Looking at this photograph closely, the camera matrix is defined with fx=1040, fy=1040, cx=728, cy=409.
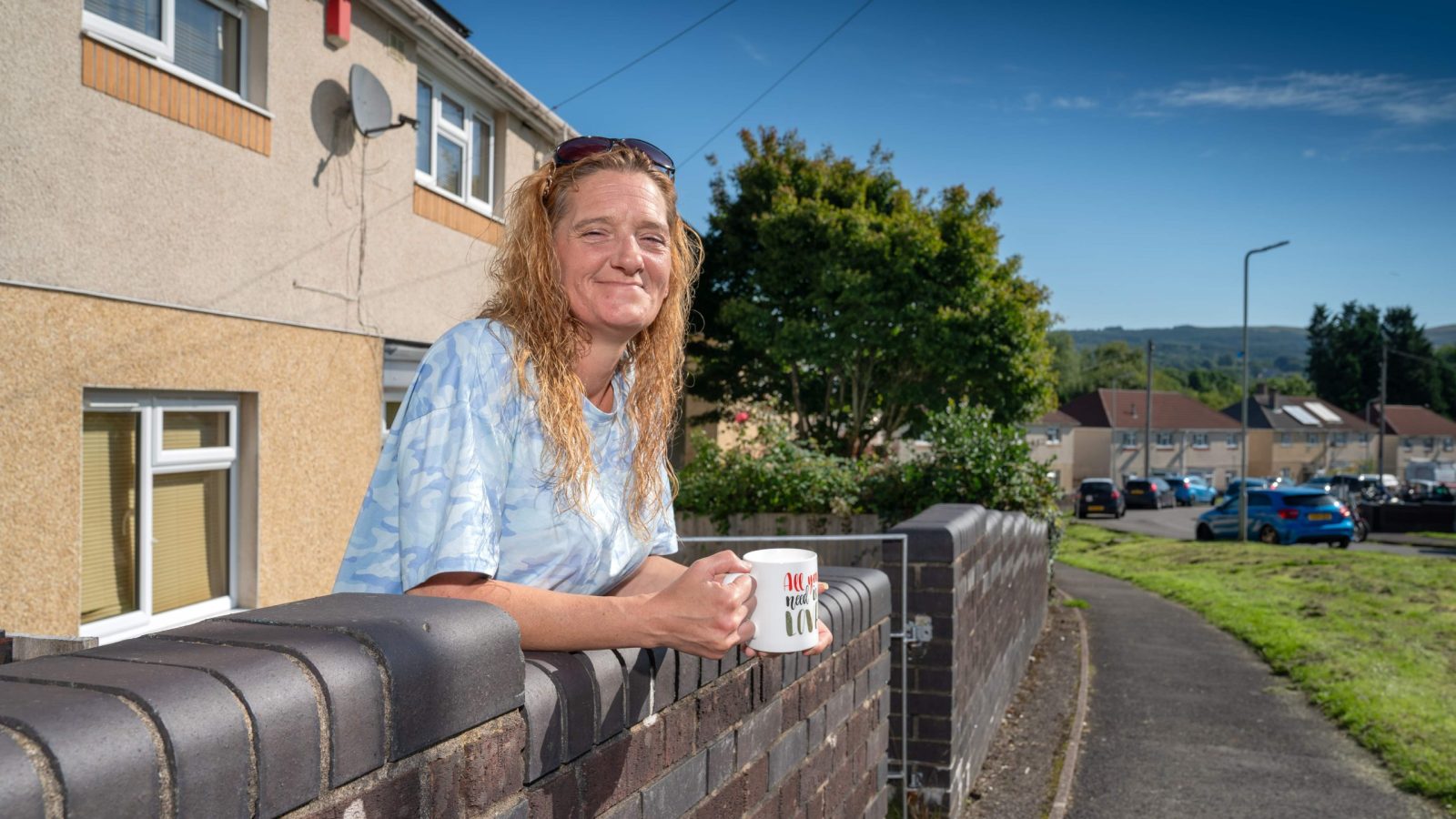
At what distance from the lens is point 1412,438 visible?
8256 centimetres

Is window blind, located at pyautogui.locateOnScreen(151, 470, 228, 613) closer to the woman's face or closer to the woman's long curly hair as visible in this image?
the woman's long curly hair

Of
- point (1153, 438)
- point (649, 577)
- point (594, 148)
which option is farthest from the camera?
point (1153, 438)

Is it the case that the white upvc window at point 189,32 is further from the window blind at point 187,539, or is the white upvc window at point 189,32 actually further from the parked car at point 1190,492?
the parked car at point 1190,492

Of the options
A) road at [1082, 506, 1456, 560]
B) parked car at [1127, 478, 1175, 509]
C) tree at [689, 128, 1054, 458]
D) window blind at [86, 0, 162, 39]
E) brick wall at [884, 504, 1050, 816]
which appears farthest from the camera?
parked car at [1127, 478, 1175, 509]

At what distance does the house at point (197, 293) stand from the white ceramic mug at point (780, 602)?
5418mm

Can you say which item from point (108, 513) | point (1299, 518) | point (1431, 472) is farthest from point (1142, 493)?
point (108, 513)

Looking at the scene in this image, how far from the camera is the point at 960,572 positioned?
5172 millimetres

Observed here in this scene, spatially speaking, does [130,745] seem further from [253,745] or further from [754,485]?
[754,485]

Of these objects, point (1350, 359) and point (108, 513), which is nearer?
point (108, 513)

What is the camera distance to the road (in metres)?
25.5

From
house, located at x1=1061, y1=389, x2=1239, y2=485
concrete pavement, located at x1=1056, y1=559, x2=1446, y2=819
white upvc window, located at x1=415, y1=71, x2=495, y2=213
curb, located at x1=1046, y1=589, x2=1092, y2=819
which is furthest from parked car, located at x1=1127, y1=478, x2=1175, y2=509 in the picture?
white upvc window, located at x1=415, y1=71, x2=495, y2=213

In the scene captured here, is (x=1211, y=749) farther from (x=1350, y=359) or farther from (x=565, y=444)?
(x=1350, y=359)

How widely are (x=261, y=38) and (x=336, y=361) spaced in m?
2.58

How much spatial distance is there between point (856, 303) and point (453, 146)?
361 inches
